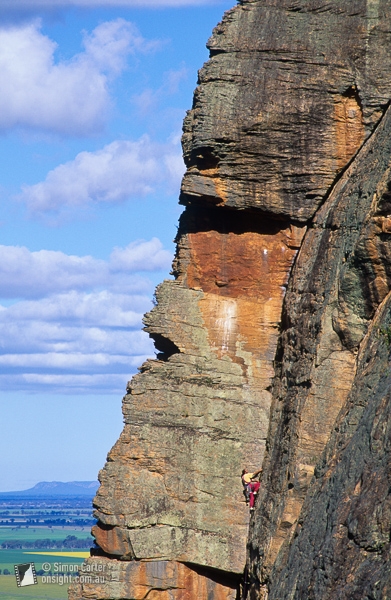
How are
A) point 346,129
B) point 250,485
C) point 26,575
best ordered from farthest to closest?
1. point 26,575
2. point 346,129
3. point 250,485

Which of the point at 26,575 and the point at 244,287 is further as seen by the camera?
the point at 26,575

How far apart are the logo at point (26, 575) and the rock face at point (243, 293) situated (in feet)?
23.5

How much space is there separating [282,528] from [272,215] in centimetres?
986

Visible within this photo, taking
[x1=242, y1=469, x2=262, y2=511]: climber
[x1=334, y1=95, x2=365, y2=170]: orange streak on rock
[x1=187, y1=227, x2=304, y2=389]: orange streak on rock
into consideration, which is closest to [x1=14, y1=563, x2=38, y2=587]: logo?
[x1=242, y1=469, x2=262, y2=511]: climber

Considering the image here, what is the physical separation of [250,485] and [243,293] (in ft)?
20.2

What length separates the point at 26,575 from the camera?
33906 millimetres

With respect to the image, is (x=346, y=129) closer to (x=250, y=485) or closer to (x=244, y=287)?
(x=244, y=287)

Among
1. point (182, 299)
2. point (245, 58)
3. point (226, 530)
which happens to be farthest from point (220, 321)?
point (245, 58)

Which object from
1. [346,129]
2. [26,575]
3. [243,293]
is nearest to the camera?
[346,129]

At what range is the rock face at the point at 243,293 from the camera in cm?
2680

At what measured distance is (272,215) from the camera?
2867 cm

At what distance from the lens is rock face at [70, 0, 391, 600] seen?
26797mm

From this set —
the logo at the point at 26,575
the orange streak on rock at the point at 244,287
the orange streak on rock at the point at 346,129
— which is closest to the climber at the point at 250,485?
the orange streak on rock at the point at 244,287

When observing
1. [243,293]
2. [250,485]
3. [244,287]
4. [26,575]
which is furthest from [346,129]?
[26,575]
